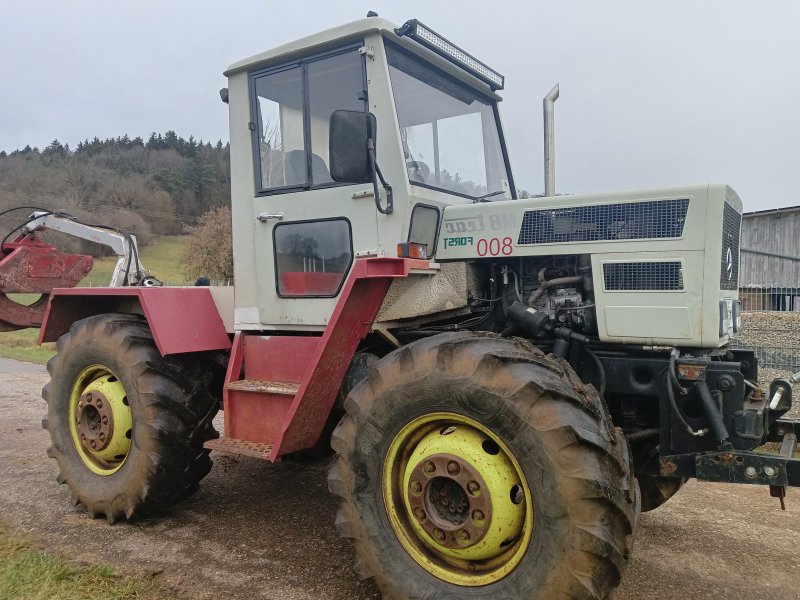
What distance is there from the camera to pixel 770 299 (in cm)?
734

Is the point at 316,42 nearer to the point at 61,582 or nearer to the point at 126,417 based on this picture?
the point at 126,417

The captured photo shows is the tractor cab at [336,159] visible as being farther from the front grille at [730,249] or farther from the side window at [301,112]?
the front grille at [730,249]

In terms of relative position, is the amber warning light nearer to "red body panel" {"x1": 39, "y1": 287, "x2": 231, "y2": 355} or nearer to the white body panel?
the white body panel

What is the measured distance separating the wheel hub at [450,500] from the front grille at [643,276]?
122 centimetres

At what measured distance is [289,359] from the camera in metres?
3.93

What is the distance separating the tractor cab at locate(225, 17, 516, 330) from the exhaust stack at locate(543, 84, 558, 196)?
1.37ft

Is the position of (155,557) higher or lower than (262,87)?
lower

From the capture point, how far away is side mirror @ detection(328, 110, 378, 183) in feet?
10.4

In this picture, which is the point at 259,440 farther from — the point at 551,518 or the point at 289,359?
the point at 551,518

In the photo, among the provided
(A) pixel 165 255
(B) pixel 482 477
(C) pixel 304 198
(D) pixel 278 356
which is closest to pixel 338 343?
(D) pixel 278 356

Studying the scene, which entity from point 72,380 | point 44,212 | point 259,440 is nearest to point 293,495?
point 259,440

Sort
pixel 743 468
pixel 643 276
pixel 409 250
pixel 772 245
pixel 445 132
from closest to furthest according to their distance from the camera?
pixel 743 468
pixel 643 276
pixel 409 250
pixel 445 132
pixel 772 245

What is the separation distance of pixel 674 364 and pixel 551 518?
3.13 feet

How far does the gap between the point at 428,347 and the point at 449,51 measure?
2077 millimetres
